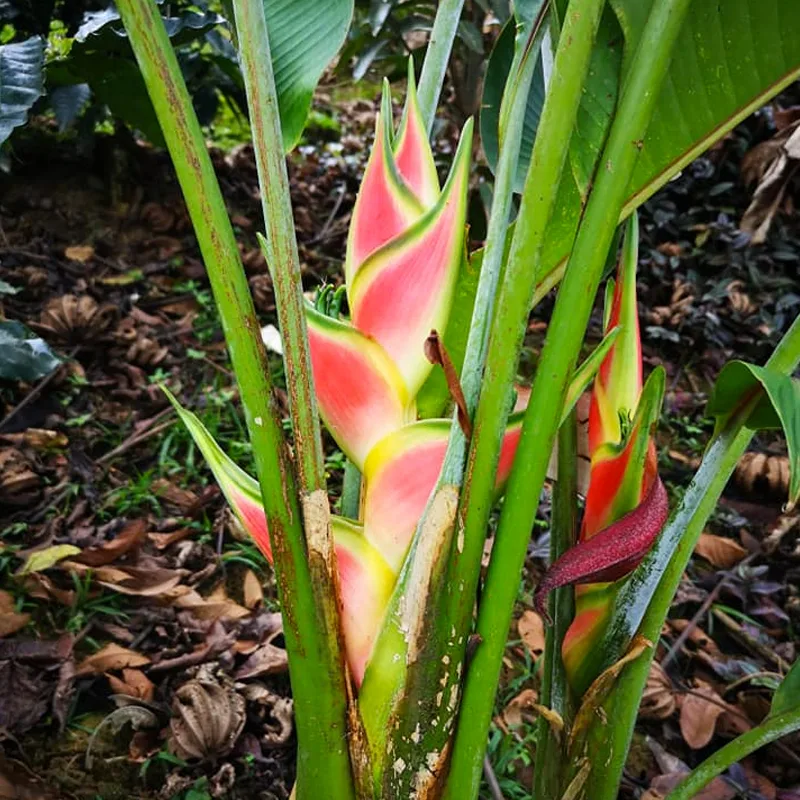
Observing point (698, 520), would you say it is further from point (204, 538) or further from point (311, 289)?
point (311, 289)

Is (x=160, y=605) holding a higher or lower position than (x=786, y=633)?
higher

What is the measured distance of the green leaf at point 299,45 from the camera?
21.5 inches

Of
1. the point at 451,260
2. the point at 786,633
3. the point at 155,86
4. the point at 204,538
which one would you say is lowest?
the point at 786,633

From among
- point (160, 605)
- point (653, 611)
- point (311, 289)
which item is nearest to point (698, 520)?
point (653, 611)

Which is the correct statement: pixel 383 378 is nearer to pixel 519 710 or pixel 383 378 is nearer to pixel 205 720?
pixel 205 720

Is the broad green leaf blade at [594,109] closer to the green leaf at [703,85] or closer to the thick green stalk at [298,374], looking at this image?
the green leaf at [703,85]

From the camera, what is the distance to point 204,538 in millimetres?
1001

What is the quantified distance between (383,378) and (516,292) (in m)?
0.10

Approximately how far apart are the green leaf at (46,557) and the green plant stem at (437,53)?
63 centimetres

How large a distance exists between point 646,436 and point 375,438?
0.17m

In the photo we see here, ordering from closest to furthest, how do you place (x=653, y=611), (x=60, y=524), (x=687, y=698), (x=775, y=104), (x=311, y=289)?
(x=653, y=611) < (x=687, y=698) < (x=60, y=524) < (x=311, y=289) < (x=775, y=104)

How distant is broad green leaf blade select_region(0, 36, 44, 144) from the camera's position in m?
0.62

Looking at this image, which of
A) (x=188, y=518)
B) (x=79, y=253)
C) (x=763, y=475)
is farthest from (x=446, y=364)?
(x=79, y=253)

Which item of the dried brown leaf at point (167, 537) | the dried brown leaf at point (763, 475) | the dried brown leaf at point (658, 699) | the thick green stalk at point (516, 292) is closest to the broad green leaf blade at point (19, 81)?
the thick green stalk at point (516, 292)
